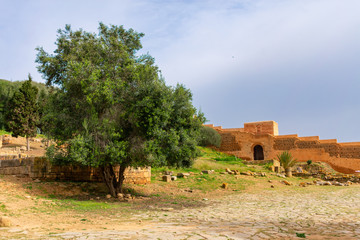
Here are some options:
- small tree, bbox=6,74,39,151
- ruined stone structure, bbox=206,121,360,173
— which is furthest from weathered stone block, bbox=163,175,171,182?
ruined stone structure, bbox=206,121,360,173

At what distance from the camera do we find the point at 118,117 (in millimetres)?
12727

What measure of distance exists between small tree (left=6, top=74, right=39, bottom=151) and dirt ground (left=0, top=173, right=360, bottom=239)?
16240mm

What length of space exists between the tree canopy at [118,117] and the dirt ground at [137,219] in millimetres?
1585

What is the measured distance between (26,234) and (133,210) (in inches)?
175

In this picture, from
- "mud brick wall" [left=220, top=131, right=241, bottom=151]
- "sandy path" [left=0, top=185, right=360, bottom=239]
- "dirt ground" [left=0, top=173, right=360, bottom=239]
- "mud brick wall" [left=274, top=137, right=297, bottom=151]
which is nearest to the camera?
"sandy path" [left=0, top=185, right=360, bottom=239]

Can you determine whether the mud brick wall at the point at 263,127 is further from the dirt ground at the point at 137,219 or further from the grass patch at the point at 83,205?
the grass patch at the point at 83,205

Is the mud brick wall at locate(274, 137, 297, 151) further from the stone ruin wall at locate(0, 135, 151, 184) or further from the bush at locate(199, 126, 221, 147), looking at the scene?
the stone ruin wall at locate(0, 135, 151, 184)

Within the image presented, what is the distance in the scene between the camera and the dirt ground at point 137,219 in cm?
591

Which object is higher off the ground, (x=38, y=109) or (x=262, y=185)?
(x=38, y=109)

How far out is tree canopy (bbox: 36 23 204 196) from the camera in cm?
1181

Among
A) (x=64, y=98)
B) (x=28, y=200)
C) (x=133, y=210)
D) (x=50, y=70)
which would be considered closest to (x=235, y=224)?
(x=133, y=210)

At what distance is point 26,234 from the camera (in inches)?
234

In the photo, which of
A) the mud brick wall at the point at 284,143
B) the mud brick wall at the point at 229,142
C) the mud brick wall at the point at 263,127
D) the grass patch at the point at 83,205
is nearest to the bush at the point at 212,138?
the mud brick wall at the point at 229,142

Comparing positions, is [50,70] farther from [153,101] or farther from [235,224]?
[235,224]
